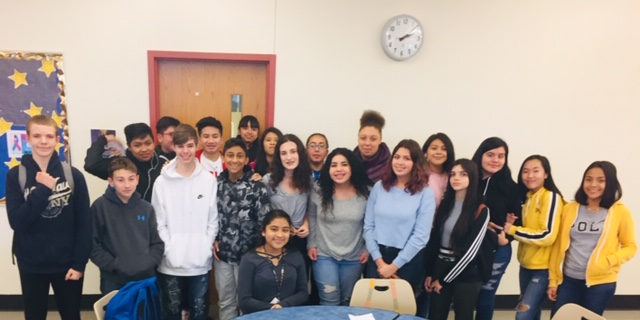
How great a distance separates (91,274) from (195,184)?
1664 millimetres

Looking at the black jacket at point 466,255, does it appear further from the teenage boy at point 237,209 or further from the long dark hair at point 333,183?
the teenage boy at point 237,209

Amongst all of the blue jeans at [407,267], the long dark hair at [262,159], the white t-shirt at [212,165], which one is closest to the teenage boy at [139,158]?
the white t-shirt at [212,165]

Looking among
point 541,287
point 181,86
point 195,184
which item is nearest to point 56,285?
point 195,184

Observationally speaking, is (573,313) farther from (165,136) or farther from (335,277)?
(165,136)

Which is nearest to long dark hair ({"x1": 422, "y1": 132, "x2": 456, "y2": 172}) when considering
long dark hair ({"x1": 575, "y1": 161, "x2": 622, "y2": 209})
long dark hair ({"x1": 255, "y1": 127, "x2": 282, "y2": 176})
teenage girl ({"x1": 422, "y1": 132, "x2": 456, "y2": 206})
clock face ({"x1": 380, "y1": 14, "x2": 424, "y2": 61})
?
teenage girl ({"x1": 422, "y1": 132, "x2": 456, "y2": 206})

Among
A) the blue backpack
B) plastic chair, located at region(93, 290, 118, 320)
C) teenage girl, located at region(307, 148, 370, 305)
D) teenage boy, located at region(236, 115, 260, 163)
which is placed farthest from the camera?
teenage boy, located at region(236, 115, 260, 163)

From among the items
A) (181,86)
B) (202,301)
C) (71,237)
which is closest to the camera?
(71,237)

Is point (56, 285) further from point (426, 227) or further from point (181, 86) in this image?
point (426, 227)

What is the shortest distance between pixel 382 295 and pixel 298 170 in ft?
2.89

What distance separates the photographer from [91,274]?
121 inches

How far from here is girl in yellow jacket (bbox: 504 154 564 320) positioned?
2277mm

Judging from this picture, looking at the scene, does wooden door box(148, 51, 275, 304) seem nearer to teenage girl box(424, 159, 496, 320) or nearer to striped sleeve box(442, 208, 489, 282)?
teenage girl box(424, 159, 496, 320)

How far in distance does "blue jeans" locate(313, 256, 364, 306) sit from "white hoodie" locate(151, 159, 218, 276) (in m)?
0.69

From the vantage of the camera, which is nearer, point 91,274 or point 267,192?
point 267,192
